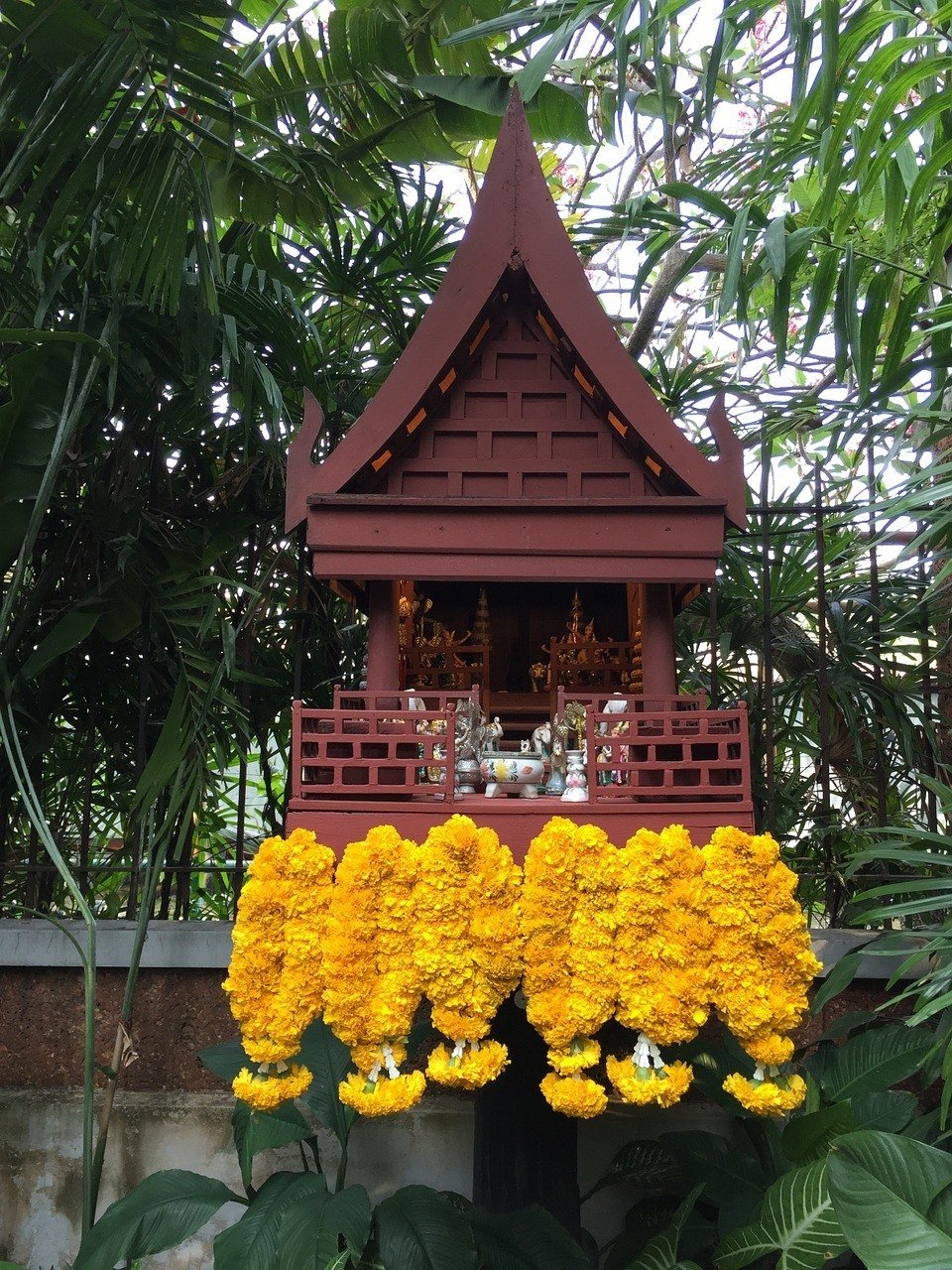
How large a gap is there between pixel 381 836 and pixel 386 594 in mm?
704

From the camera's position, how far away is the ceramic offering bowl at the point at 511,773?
2.54 meters

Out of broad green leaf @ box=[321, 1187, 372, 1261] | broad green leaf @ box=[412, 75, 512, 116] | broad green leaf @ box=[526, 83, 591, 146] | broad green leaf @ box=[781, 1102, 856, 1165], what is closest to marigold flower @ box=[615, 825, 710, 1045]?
broad green leaf @ box=[781, 1102, 856, 1165]

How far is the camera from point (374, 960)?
224 cm

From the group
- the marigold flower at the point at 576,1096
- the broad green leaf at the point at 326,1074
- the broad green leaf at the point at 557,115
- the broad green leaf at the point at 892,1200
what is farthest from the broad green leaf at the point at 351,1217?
the broad green leaf at the point at 557,115

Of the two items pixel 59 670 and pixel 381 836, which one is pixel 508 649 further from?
pixel 59 670

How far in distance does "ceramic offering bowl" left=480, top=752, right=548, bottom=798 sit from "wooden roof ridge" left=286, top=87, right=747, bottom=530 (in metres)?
0.80

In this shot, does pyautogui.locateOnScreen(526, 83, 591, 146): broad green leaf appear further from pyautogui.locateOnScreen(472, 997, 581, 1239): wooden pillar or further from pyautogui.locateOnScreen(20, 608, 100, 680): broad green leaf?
pyautogui.locateOnScreen(472, 997, 581, 1239): wooden pillar

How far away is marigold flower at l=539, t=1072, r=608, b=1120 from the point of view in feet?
7.10

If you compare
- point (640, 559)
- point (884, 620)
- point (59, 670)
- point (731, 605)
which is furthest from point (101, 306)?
point (884, 620)

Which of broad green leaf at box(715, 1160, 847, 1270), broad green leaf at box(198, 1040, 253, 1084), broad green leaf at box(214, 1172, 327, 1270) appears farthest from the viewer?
broad green leaf at box(198, 1040, 253, 1084)

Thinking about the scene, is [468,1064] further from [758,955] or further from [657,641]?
[657,641]

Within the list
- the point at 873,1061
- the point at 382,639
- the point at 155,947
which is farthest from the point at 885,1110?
the point at 155,947

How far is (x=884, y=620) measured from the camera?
3.93 m

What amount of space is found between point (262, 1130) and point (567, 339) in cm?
229
